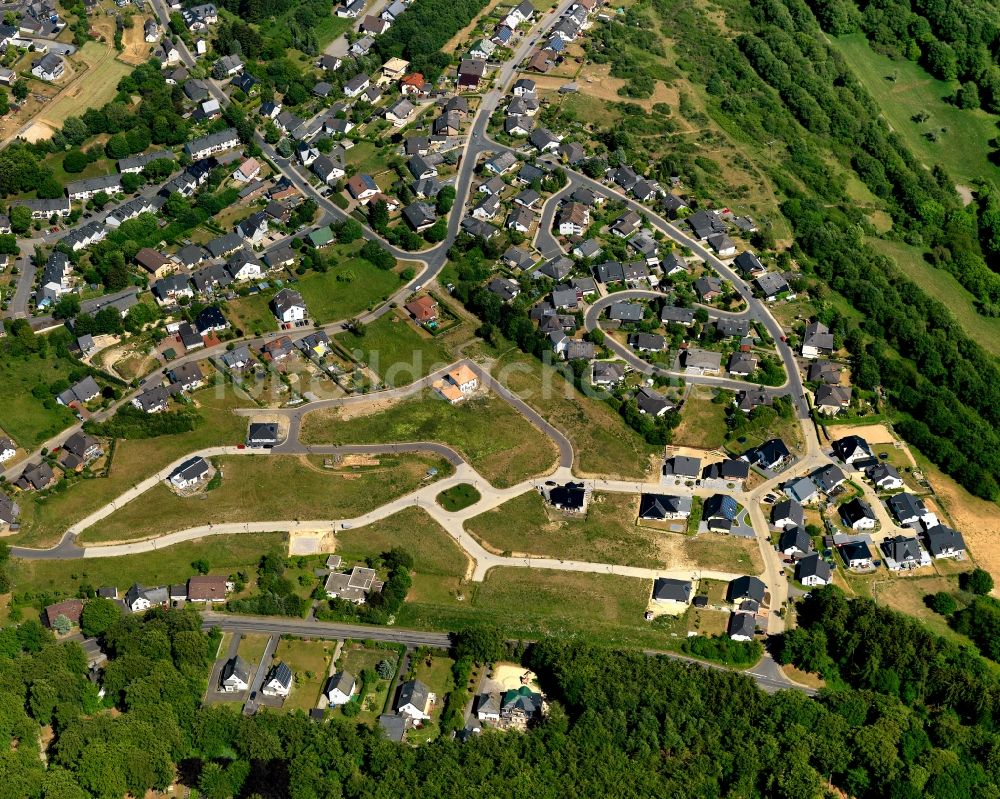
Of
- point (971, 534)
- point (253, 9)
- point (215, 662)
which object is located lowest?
point (215, 662)

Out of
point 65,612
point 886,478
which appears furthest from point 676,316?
point 65,612

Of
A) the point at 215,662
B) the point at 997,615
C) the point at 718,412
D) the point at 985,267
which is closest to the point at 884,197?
the point at 985,267

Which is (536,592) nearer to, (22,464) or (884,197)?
(22,464)

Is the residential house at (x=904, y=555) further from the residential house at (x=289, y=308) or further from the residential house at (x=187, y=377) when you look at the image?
the residential house at (x=187, y=377)

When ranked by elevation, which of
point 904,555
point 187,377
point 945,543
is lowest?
point 187,377

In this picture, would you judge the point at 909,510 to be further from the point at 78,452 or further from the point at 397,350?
the point at 78,452

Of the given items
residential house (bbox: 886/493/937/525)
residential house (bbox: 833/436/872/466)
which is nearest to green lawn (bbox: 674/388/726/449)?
residential house (bbox: 833/436/872/466)

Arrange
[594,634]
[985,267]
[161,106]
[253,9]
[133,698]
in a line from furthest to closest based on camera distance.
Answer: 1. [253,9]
2. [161,106]
3. [985,267]
4. [594,634]
5. [133,698]
